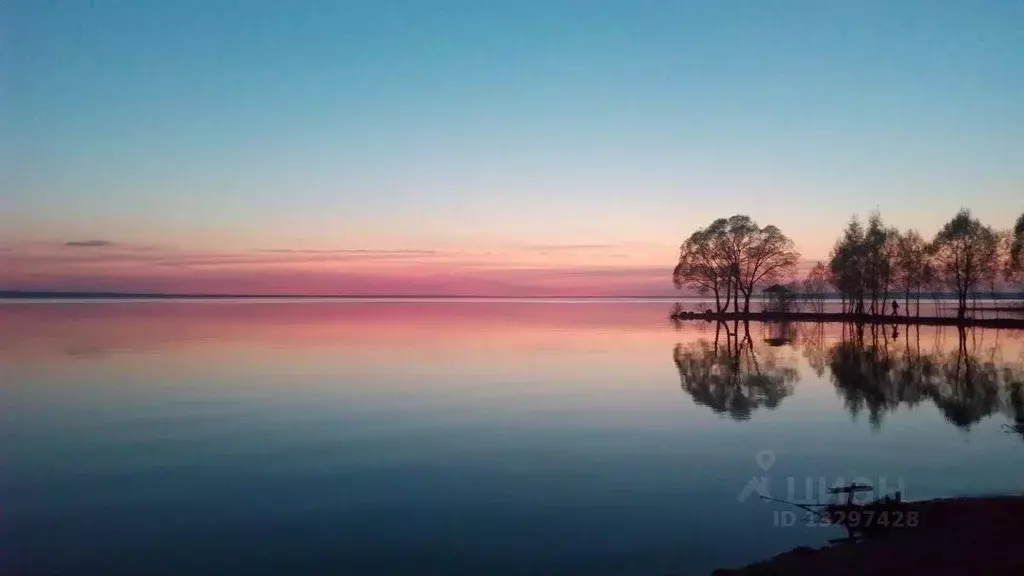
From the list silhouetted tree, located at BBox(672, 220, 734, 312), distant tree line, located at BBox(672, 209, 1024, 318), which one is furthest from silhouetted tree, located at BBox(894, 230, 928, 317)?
silhouetted tree, located at BBox(672, 220, 734, 312)

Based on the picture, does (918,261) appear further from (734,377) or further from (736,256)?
(734,377)

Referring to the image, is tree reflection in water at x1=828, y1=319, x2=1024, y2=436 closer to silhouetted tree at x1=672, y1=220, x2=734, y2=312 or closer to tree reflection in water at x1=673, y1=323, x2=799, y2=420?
tree reflection in water at x1=673, y1=323, x2=799, y2=420

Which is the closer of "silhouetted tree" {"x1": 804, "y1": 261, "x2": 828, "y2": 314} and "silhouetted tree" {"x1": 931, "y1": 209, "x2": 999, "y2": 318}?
"silhouetted tree" {"x1": 931, "y1": 209, "x2": 999, "y2": 318}

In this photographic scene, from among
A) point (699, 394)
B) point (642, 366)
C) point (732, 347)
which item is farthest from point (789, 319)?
point (699, 394)

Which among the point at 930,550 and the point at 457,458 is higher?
the point at 930,550

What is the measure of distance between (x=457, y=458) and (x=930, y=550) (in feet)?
31.6

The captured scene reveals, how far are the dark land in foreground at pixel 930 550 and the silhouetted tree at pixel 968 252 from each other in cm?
6990

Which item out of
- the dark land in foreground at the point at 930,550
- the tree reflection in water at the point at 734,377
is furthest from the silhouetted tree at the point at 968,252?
the dark land in foreground at the point at 930,550

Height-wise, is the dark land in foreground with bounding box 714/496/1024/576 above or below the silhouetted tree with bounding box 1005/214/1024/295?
below

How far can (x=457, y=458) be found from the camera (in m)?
15.8

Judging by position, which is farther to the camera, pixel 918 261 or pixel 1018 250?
pixel 918 261

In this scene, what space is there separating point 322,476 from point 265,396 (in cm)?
1042

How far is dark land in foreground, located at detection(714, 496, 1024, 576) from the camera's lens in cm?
865

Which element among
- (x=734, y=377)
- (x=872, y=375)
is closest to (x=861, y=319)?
(x=872, y=375)
